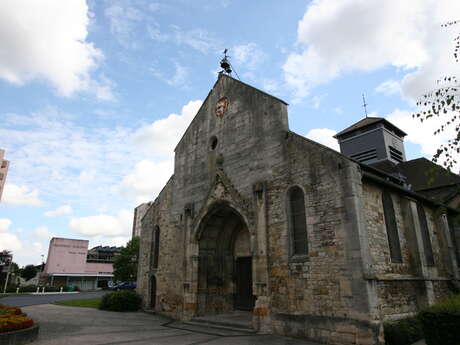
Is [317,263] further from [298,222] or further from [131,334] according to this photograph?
[131,334]

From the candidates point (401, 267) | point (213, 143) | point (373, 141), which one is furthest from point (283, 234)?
point (373, 141)

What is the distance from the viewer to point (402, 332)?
375 inches

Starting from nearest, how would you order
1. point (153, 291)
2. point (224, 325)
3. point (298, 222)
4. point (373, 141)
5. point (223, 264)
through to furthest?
point (298, 222) → point (224, 325) → point (223, 264) → point (153, 291) → point (373, 141)

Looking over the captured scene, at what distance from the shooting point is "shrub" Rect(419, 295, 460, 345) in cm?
813

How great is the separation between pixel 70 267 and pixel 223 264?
49384mm

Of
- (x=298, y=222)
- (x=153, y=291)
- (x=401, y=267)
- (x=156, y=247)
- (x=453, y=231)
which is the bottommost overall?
(x=153, y=291)

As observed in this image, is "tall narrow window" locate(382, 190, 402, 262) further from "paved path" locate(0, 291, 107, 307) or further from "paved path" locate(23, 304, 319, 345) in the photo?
"paved path" locate(0, 291, 107, 307)

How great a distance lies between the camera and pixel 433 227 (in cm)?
1603

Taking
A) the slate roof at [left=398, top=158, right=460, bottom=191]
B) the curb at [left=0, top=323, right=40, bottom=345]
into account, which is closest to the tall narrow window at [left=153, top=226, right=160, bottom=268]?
the curb at [left=0, top=323, right=40, bottom=345]

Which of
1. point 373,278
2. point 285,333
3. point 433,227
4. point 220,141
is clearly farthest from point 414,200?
point 220,141

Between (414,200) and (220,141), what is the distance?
9.39m

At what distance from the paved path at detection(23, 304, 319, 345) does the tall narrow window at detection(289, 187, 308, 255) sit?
311cm

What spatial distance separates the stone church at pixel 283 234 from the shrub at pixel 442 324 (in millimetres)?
1287

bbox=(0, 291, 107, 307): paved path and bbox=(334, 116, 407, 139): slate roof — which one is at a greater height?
bbox=(334, 116, 407, 139): slate roof
